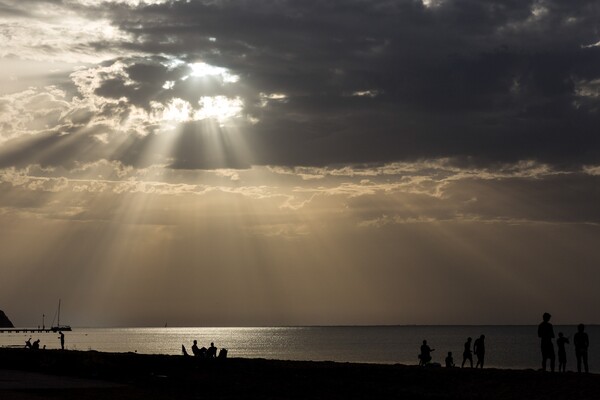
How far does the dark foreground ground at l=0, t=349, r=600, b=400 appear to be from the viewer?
30172mm

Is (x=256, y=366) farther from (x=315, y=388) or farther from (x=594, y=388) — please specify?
(x=594, y=388)

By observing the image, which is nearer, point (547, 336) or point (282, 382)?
point (547, 336)

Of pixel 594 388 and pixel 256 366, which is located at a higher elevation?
pixel 256 366

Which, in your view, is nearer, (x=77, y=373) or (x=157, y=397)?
(x=157, y=397)

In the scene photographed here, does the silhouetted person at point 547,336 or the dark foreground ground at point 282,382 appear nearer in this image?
the dark foreground ground at point 282,382

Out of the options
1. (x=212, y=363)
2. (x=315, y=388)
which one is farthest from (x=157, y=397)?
(x=212, y=363)

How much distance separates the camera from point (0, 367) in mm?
49219

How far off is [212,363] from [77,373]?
7633 millimetres

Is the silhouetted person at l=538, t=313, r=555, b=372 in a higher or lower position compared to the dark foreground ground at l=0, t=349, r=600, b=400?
higher

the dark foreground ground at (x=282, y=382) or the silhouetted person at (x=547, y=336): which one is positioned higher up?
the silhouetted person at (x=547, y=336)

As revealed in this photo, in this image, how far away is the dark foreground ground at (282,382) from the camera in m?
30.2

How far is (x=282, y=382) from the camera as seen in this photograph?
3506 cm

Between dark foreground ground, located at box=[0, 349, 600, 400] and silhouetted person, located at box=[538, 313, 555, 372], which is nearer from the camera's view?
dark foreground ground, located at box=[0, 349, 600, 400]

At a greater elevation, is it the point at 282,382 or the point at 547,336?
the point at 547,336
